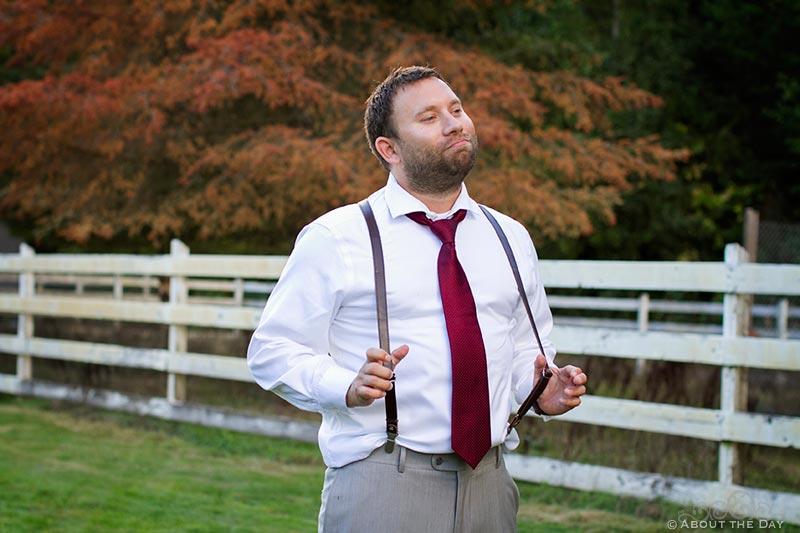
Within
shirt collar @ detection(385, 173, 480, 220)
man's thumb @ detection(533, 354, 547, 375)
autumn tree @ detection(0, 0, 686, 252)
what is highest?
autumn tree @ detection(0, 0, 686, 252)

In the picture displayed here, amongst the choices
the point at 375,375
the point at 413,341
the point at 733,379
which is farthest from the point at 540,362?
the point at 733,379

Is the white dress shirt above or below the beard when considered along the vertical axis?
below

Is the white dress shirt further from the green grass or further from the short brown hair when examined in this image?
the green grass

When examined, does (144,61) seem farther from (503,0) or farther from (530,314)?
(530,314)

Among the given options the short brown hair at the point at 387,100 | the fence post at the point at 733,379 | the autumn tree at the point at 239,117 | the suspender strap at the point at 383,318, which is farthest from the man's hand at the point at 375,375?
the autumn tree at the point at 239,117

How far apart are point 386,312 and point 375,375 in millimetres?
306

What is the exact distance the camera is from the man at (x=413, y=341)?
8.78ft

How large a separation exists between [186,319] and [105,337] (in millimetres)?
7027

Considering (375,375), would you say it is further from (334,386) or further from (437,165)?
(437,165)

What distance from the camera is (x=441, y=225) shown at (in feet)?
9.30

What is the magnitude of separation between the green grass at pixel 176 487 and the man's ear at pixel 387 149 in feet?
10.7

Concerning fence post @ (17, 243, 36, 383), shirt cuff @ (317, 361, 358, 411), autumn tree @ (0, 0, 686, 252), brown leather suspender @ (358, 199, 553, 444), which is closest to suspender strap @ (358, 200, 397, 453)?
brown leather suspender @ (358, 199, 553, 444)

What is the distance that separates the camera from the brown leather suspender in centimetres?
266

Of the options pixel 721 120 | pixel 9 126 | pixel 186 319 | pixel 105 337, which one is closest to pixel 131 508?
pixel 186 319
